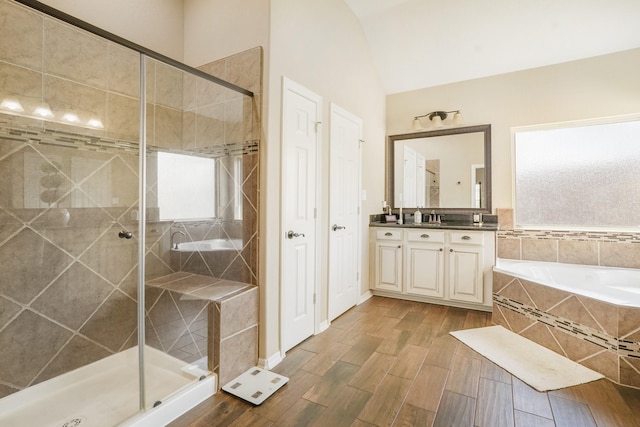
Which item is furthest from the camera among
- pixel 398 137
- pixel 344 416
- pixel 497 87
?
pixel 398 137

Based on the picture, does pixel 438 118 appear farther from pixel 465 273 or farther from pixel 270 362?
pixel 270 362

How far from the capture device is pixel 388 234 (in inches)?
150

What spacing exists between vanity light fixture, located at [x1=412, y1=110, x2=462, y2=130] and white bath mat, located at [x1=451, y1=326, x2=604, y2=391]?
2423 mm

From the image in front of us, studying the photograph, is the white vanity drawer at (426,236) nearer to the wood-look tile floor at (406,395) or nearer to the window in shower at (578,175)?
the window in shower at (578,175)

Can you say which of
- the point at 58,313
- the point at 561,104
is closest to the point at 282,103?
the point at 58,313

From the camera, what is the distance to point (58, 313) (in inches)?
77.9

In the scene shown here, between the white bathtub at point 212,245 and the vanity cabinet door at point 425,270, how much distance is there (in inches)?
85.8

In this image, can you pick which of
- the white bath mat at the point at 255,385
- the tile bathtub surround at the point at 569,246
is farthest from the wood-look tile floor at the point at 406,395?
the tile bathtub surround at the point at 569,246

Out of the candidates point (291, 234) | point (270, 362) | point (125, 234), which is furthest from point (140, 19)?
point (270, 362)

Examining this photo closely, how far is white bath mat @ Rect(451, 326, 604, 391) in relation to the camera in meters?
2.05

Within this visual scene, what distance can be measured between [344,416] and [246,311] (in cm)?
87

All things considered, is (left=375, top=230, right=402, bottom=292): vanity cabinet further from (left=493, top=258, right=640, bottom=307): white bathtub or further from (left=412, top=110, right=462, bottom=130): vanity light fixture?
(left=412, top=110, right=462, bottom=130): vanity light fixture

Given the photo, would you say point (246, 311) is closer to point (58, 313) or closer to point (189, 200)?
point (189, 200)

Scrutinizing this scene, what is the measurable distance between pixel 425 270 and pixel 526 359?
140 cm
